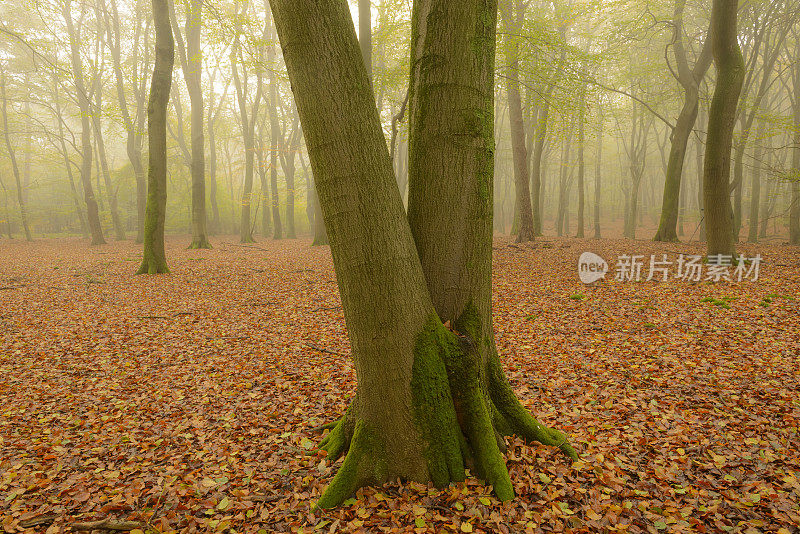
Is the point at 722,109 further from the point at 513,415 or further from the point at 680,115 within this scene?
the point at 513,415

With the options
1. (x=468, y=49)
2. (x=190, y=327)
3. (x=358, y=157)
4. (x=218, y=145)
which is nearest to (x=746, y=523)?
(x=358, y=157)

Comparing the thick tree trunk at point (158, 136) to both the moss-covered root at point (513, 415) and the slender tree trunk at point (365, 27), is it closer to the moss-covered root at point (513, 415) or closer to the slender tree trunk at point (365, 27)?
the slender tree trunk at point (365, 27)

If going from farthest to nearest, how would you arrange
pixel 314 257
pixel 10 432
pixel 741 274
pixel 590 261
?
pixel 314 257
pixel 590 261
pixel 741 274
pixel 10 432

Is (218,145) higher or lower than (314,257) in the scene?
higher

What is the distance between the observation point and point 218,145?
37406 millimetres

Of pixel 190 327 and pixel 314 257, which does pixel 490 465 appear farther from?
pixel 314 257

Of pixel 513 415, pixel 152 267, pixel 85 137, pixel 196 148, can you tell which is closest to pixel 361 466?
pixel 513 415

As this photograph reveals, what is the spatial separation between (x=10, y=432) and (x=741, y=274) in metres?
12.5

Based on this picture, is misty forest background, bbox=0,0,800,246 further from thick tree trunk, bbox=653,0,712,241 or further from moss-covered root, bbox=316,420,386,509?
moss-covered root, bbox=316,420,386,509

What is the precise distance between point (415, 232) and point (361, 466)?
174 cm

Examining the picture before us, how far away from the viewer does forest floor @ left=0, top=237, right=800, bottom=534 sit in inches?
108

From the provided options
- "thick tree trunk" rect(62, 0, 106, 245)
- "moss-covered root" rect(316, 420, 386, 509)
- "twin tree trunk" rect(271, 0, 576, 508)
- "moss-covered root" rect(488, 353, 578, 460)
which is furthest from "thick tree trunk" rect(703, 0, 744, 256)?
"thick tree trunk" rect(62, 0, 106, 245)

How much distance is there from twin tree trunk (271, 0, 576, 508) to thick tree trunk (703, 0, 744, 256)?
9077 mm

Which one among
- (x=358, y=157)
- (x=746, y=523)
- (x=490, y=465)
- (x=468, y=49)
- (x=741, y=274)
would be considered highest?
(x=468, y=49)
